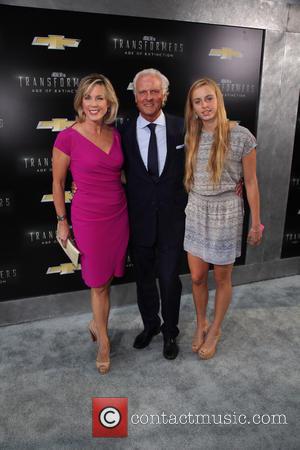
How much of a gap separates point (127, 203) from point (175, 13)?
4.46 feet

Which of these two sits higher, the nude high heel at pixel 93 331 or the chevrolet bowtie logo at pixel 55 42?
the chevrolet bowtie logo at pixel 55 42

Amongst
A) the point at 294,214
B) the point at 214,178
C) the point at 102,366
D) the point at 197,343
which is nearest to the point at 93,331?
the point at 102,366

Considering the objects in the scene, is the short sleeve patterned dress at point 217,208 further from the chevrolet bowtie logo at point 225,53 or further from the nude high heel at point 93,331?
the chevrolet bowtie logo at point 225,53

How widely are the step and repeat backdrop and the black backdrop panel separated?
2.27 feet

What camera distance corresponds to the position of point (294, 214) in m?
3.47

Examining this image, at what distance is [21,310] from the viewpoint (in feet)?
9.30

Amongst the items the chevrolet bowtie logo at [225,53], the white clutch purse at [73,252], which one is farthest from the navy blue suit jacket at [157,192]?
the chevrolet bowtie logo at [225,53]

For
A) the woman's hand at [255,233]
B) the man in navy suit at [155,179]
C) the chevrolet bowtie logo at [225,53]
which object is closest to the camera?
the man in navy suit at [155,179]

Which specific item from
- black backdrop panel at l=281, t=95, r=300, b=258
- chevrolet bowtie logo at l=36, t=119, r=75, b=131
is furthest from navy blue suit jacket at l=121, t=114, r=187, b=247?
black backdrop panel at l=281, t=95, r=300, b=258

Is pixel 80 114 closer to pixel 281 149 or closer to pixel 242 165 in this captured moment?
pixel 242 165

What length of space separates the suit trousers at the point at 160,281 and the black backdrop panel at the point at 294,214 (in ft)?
4.96

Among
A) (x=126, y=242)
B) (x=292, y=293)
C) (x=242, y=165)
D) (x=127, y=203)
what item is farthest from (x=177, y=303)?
(x=292, y=293)

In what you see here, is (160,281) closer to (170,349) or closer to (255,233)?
(170,349)

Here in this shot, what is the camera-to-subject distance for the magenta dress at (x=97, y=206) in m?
2.00
